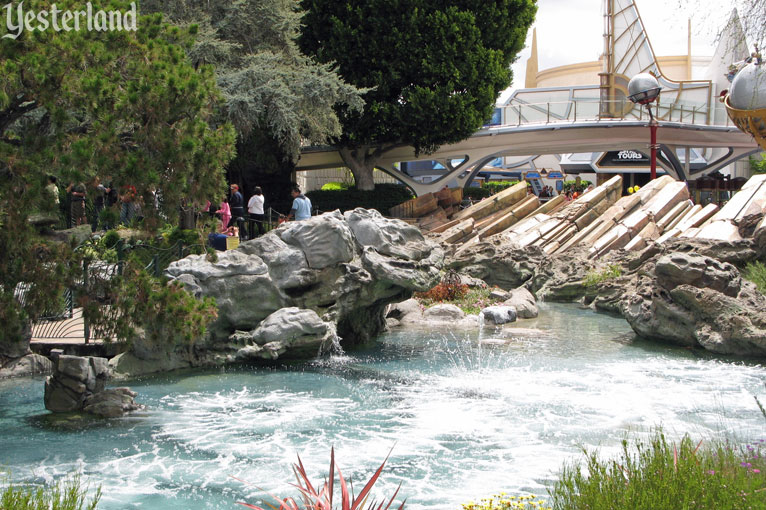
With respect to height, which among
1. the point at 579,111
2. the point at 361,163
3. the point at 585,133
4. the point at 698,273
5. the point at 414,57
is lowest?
the point at 698,273

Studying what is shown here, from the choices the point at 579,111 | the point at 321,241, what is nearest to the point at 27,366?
the point at 321,241

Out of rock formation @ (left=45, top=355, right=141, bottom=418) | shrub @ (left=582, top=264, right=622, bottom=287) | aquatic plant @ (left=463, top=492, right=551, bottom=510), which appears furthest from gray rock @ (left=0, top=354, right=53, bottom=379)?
shrub @ (left=582, top=264, right=622, bottom=287)

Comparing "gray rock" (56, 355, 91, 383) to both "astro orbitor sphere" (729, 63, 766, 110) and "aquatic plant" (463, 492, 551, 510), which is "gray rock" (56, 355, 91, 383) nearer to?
"aquatic plant" (463, 492, 551, 510)

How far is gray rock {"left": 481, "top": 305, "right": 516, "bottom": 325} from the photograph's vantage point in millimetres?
16391

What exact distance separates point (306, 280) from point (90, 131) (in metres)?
5.86

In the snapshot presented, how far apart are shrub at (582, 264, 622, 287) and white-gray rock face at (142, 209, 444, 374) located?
641 cm

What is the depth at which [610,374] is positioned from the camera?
38.9 ft

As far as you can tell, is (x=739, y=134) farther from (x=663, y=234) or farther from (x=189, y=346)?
(x=189, y=346)

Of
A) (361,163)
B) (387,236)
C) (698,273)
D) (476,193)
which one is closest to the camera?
(698,273)

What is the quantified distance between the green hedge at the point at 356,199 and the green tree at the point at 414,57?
281 cm

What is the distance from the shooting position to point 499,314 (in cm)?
1644

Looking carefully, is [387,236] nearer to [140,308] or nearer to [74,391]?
[74,391]

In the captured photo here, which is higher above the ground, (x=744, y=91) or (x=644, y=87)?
(x=644, y=87)

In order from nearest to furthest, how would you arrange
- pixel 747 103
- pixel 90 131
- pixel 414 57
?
pixel 90 131, pixel 747 103, pixel 414 57
